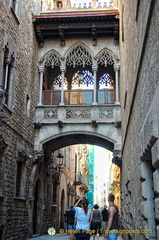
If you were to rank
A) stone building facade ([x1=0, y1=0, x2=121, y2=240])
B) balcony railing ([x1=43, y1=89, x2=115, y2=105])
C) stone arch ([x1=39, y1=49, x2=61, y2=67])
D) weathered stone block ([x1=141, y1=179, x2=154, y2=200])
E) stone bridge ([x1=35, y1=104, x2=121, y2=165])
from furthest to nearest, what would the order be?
stone arch ([x1=39, y1=49, x2=61, y2=67])
balcony railing ([x1=43, y1=89, x2=115, y2=105])
stone bridge ([x1=35, y1=104, x2=121, y2=165])
stone building facade ([x1=0, y1=0, x2=121, y2=240])
weathered stone block ([x1=141, y1=179, x2=154, y2=200])

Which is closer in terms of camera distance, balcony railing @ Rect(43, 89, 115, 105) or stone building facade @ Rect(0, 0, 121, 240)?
stone building facade @ Rect(0, 0, 121, 240)

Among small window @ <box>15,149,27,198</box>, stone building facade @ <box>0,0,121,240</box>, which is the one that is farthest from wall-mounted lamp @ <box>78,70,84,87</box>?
small window @ <box>15,149,27,198</box>

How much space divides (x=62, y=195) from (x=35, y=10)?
44.2ft

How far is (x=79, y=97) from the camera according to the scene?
50.1 feet

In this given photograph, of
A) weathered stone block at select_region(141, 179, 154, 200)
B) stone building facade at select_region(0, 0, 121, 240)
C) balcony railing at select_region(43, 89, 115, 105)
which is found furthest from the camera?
balcony railing at select_region(43, 89, 115, 105)

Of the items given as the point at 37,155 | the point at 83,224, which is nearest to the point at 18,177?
the point at 37,155

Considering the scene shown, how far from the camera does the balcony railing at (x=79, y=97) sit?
15162mm

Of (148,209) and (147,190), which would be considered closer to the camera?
(148,209)

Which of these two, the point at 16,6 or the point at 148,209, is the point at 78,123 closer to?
the point at 16,6

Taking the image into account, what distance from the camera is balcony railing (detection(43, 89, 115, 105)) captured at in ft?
49.7

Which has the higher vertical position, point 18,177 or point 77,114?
point 77,114

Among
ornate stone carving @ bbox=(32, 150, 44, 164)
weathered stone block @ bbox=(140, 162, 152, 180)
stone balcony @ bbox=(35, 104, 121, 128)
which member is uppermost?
stone balcony @ bbox=(35, 104, 121, 128)

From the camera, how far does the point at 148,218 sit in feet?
15.5

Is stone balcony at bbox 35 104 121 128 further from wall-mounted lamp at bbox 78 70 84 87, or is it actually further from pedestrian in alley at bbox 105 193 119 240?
pedestrian in alley at bbox 105 193 119 240
